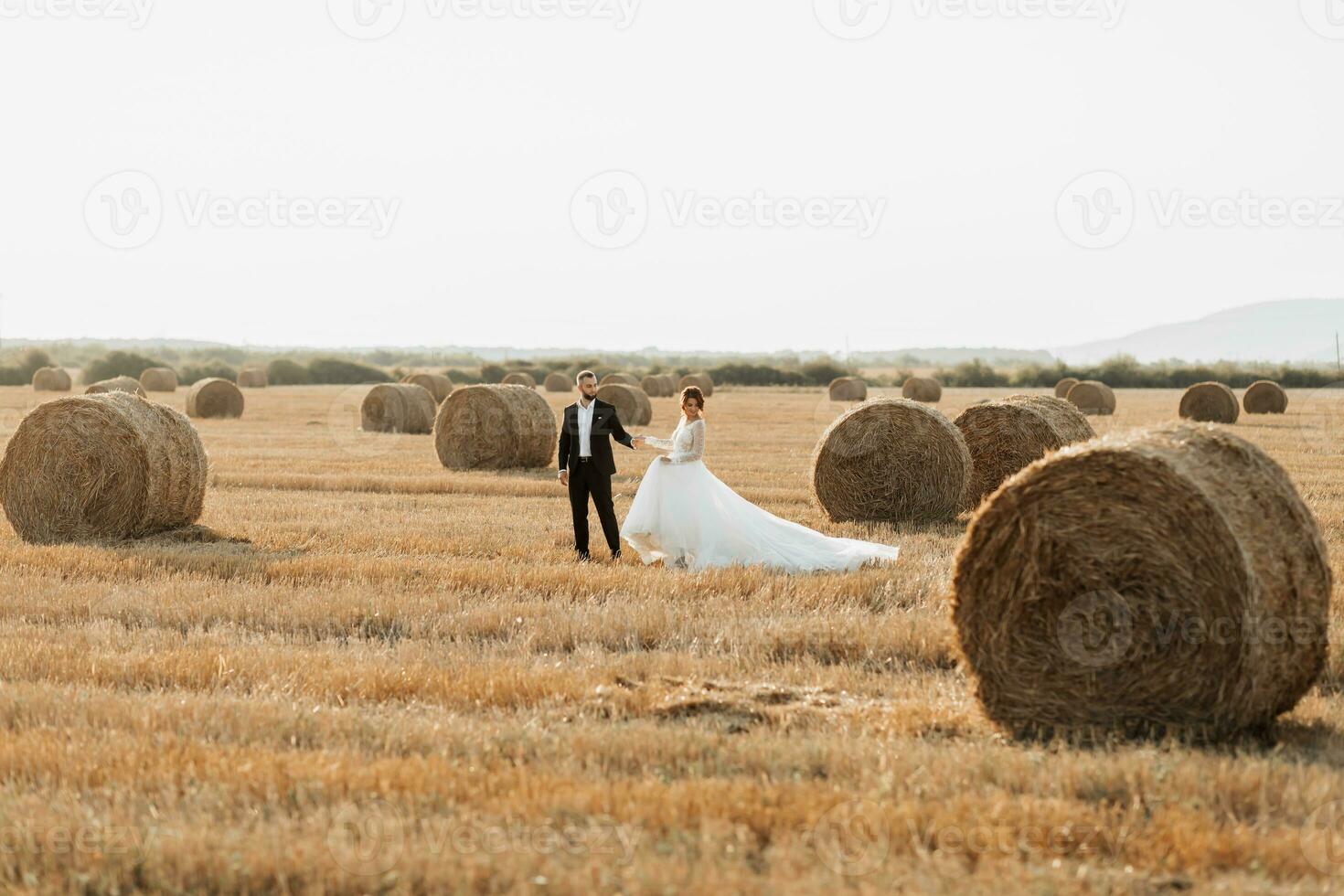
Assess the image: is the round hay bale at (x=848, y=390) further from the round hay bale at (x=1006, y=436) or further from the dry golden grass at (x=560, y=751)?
the dry golden grass at (x=560, y=751)

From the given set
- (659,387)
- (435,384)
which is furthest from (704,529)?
(659,387)

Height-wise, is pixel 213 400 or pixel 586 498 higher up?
pixel 213 400

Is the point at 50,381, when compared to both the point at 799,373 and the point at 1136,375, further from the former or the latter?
the point at 1136,375

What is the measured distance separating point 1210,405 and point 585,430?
84.8 feet

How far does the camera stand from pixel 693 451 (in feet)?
41.4

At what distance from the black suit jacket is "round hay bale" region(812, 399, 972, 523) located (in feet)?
11.3

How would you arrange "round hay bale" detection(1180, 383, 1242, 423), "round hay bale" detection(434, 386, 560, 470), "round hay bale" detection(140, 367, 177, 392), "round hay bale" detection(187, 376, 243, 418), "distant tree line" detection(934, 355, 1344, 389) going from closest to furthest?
"round hay bale" detection(434, 386, 560, 470) < "round hay bale" detection(1180, 383, 1242, 423) < "round hay bale" detection(187, 376, 243, 418) < "round hay bale" detection(140, 367, 177, 392) < "distant tree line" detection(934, 355, 1344, 389)

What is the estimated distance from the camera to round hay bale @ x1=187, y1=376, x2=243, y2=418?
36031 millimetres

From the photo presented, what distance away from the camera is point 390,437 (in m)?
28.2

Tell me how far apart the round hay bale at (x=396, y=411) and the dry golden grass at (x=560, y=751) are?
18.4 m

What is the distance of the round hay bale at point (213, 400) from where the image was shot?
36031 mm

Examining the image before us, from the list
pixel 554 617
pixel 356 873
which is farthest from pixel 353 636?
pixel 356 873

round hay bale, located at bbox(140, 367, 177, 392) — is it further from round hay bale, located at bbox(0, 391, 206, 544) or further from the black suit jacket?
the black suit jacket
